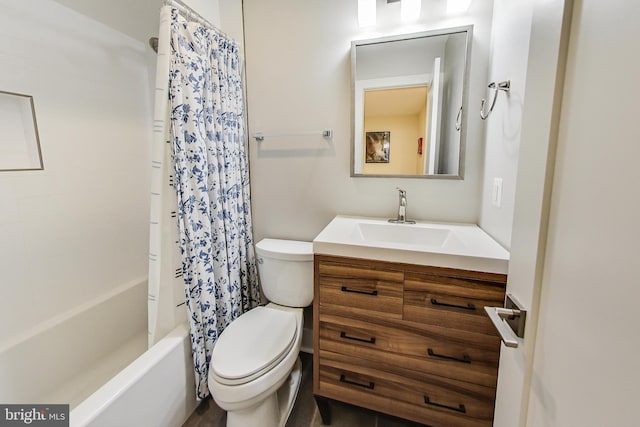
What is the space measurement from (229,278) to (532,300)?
1.45 m

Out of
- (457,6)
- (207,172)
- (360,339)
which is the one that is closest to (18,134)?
(207,172)

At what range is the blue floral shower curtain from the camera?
4.04 ft

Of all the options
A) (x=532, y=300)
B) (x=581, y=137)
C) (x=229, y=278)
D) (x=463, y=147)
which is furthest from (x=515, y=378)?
(x=229, y=278)

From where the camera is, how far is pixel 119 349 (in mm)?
1783

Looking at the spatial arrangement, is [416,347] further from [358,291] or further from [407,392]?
[358,291]

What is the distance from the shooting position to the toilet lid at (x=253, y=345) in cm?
114

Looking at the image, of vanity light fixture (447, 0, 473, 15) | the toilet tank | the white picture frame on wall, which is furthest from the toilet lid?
vanity light fixture (447, 0, 473, 15)

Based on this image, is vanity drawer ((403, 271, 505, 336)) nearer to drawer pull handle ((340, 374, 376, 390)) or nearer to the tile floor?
drawer pull handle ((340, 374, 376, 390))

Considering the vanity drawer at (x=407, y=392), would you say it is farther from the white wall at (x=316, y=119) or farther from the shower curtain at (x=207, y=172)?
the white wall at (x=316, y=119)

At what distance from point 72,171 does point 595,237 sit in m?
2.33

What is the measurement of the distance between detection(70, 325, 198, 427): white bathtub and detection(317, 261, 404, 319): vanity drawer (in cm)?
78

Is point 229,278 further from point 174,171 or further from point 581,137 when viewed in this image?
point 581,137

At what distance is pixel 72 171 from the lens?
1.62m

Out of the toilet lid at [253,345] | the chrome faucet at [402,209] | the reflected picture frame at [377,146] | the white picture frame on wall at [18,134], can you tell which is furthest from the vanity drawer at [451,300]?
the white picture frame on wall at [18,134]
